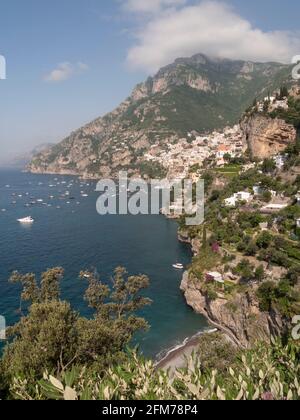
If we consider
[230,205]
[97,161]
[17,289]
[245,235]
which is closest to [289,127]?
[230,205]

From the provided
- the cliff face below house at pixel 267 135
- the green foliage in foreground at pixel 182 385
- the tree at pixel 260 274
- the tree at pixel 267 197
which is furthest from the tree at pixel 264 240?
the cliff face below house at pixel 267 135

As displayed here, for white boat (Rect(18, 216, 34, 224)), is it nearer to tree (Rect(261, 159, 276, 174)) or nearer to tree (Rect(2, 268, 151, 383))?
tree (Rect(261, 159, 276, 174))

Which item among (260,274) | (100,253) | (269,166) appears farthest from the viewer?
(269,166)

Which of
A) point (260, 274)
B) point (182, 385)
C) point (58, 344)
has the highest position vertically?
point (182, 385)

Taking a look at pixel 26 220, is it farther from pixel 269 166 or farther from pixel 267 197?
pixel 267 197

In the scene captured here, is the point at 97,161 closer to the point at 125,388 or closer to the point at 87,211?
the point at 87,211

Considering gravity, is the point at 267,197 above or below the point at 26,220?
above

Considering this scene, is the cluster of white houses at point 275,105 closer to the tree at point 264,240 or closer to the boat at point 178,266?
the boat at point 178,266

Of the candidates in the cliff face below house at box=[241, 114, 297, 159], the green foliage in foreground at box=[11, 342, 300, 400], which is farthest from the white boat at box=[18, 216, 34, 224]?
the green foliage in foreground at box=[11, 342, 300, 400]

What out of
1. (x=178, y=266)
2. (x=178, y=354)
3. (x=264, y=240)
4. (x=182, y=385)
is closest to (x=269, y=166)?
(x=178, y=266)
